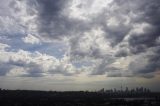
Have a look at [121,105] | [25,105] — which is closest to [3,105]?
[25,105]

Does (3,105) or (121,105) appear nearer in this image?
(3,105)

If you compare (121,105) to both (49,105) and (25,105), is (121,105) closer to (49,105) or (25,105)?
(49,105)

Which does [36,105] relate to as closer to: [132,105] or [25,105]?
[25,105]

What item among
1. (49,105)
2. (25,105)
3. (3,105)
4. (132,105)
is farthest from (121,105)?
(3,105)

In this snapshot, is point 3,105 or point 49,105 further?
point 49,105

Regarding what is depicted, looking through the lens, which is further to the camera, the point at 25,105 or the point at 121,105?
the point at 121,105

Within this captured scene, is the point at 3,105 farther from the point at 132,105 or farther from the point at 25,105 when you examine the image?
the point at 132,105

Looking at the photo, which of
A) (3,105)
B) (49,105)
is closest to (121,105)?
(49,105)
